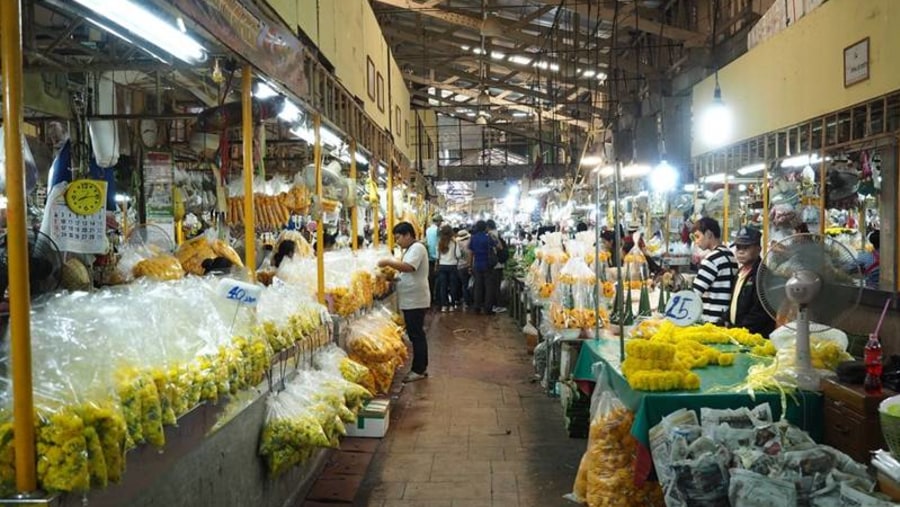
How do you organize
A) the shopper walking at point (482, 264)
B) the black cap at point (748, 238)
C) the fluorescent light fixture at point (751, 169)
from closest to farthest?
the black cap at point (748, 238)
the fluorescent light fixture at point (751, 169)
the shopper walking at point (482, 264)

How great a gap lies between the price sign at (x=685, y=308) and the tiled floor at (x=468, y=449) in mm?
1431

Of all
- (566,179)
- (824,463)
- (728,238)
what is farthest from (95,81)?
(566,179)

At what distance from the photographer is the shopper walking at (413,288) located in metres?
8.24

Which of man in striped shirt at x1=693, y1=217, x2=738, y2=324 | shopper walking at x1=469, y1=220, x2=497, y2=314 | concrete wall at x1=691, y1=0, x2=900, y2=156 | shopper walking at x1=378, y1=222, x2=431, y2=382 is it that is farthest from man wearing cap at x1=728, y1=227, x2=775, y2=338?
shopper walking at x1=469, y1=220, x2=497, y2=314

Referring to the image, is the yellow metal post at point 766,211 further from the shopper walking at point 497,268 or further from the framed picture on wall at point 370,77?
the shopper walking at point 497,268

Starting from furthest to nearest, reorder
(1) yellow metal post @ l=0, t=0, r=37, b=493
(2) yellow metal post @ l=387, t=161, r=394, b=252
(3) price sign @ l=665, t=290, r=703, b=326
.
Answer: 1. (2) yellow metal post @ l=387, t=161, r=394, b=252
2. (3) price sign @ l=665, t=290, r=703, b=326
3. (1) yellow metal post @ l=0, t=0, r=37, b=493

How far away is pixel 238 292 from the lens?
11.9 ft

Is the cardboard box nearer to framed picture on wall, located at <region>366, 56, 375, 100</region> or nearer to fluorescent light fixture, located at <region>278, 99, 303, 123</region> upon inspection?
fluorescent light fixture, located at <region>278, 99, 303, 123</region>

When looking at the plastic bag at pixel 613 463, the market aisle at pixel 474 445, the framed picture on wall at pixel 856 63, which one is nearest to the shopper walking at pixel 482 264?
the market aisle at pixel 474 445

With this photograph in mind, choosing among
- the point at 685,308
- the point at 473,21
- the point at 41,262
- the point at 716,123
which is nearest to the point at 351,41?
the point at 473,21

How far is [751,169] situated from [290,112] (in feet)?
23.1

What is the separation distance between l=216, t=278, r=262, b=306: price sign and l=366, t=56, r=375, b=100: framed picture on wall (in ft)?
23.3

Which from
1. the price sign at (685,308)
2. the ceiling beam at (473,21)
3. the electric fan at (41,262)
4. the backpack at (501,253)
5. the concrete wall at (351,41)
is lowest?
the price sign at (685,308)

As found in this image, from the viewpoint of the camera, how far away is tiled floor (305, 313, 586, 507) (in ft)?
16.3
